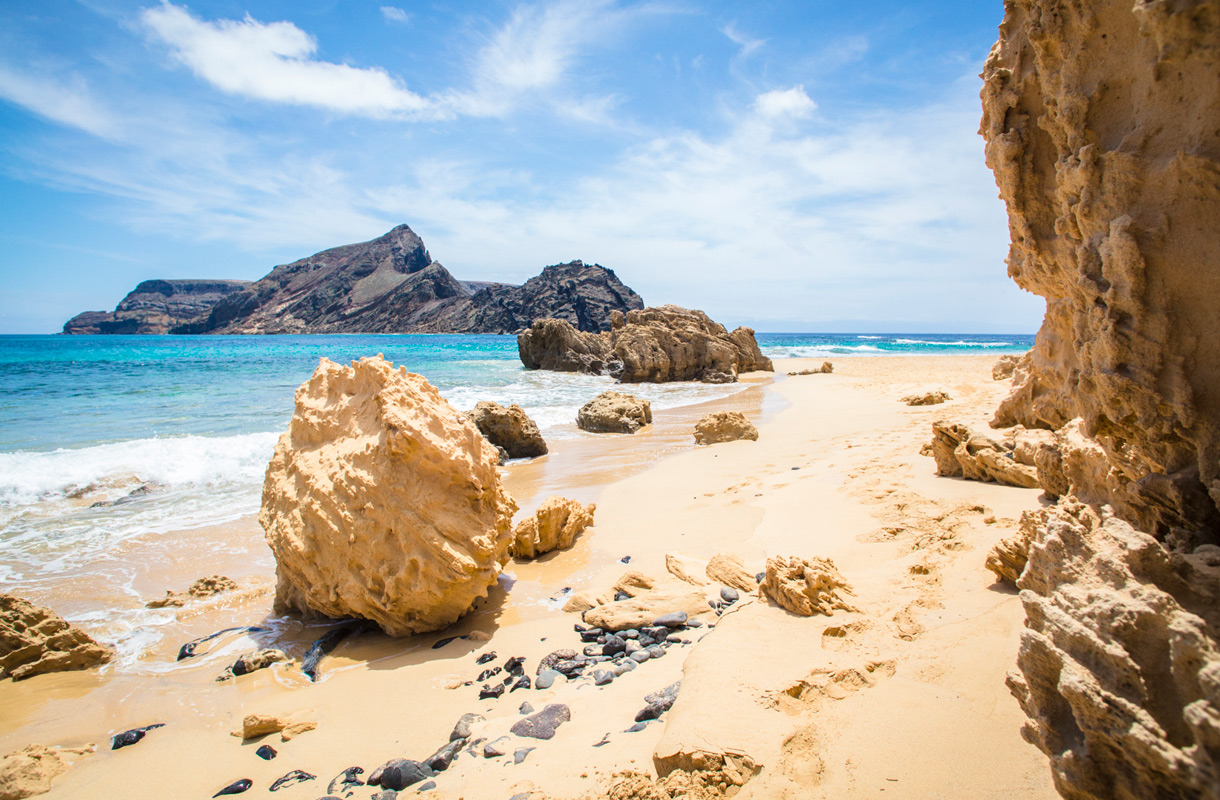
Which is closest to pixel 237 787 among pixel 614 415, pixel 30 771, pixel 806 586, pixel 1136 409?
pixel 30 771

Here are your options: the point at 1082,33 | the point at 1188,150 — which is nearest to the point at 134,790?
the point at 1188,150

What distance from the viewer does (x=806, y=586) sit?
3006mm

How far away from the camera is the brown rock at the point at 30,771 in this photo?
2.52m

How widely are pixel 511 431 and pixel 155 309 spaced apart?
140 meters

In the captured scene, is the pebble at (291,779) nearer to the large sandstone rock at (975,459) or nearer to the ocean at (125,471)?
the ocean at (125,471)

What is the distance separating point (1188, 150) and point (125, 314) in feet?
488

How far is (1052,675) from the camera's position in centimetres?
147

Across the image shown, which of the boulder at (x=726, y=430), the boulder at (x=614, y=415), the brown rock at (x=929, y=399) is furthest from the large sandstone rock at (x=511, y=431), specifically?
the brown rock at (x=929, y=399)

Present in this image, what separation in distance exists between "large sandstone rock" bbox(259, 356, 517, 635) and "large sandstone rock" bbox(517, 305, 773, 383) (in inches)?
716

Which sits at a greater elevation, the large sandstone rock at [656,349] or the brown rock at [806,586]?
the large sandstone rock at [656,349]

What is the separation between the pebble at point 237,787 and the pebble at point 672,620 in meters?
2.07

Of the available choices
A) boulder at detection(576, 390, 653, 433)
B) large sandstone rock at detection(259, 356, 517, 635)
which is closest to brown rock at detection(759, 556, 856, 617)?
large sandstone rock at detection(259, 356, 517, 635)

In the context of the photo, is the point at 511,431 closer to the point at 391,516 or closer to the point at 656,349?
the point at 391,516

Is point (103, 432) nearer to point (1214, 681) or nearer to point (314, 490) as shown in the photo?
point (314, 490)
